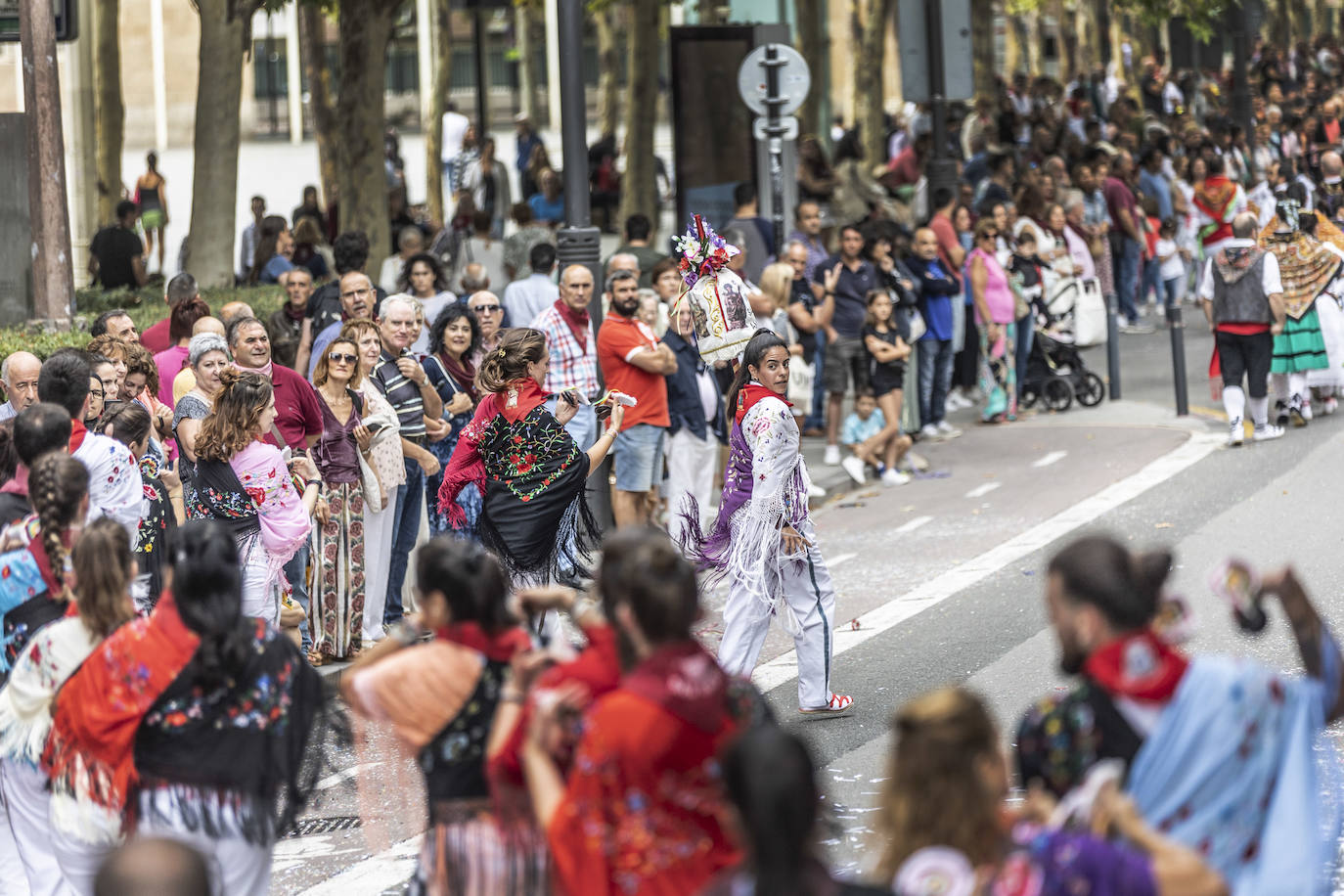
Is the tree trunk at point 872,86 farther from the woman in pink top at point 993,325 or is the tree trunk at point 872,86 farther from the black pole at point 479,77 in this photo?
the woman in pink top at point 993,325

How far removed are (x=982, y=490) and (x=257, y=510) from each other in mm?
6706

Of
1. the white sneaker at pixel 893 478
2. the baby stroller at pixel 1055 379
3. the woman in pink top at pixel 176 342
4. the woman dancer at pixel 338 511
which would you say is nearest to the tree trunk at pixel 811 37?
the baby stroller at pixel 1055 379

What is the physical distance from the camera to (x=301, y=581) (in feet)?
34.1

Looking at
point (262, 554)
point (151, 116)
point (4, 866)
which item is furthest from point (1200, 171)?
point (151, 116)

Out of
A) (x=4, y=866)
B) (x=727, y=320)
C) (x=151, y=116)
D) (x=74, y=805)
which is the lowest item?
(x=4, y=866)

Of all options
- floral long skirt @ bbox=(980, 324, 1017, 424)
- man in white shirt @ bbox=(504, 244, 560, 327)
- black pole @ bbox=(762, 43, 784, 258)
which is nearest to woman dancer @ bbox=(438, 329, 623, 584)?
man in white shirt @ bbox=(504, 244, 560, 327)

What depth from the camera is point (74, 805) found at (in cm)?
551

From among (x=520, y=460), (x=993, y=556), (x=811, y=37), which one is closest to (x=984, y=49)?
(x=811, y=37)

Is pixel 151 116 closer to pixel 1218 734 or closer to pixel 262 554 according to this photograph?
pixel 262 554

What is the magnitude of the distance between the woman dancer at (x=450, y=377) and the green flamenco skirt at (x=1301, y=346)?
6.81 meters

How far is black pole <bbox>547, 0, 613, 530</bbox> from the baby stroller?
19.4 ft

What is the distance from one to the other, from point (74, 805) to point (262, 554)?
370 centimetres

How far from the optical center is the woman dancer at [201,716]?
511 centimetres

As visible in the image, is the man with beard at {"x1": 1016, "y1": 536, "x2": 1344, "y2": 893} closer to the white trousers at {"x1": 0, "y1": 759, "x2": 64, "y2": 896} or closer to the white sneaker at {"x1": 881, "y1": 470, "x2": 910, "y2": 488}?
the white trousers at {"x1": 0, "y1": 759, "x2": 64, "y2": 896}
